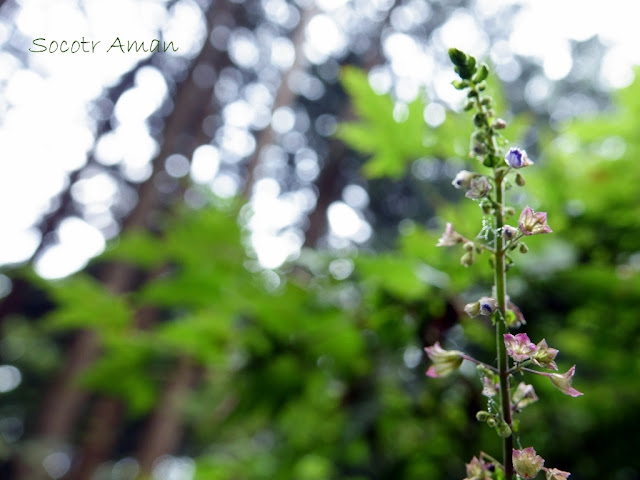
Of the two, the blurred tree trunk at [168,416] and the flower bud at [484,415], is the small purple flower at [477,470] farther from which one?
the blurred tree trunk at [168,416]

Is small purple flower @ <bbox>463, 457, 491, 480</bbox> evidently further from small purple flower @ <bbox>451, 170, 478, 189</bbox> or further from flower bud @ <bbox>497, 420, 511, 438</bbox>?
small purple flower @ <bbox>451, 170, 478, 189</bbox>

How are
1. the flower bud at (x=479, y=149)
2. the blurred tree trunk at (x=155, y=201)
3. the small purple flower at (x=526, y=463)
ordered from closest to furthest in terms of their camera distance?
the small purple flower at (x=526, y=463), the flower bud at (x=479, y=149), the blurred tree trunk at (x=155, y=201)

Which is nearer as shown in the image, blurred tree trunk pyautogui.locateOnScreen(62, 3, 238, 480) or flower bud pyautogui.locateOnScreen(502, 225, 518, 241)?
flower bud pyautogui.locateOnScreen(502, 225, 518, 241)

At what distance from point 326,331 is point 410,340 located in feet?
0.71

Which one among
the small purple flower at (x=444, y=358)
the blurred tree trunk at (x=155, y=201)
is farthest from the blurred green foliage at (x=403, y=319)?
the blurred tree trunk at (x=155, y=201)

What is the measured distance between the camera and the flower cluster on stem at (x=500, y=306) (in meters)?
0.38

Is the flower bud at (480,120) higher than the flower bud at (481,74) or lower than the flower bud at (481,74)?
lower

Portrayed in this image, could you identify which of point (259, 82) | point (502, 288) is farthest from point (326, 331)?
point (259, 82)

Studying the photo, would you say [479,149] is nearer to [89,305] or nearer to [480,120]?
[480,120]

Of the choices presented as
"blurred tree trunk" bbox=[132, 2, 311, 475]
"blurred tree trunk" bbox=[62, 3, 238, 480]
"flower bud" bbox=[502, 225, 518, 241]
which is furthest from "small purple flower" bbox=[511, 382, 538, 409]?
"blurred tree trunk" bbox=[132, 2, 311, 475]

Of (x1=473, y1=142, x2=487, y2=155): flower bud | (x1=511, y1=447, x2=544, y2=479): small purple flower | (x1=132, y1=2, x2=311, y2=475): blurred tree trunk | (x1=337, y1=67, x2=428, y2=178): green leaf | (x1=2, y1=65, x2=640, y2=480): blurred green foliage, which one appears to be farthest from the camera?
(x1=132, y1=2, x2=311, y2=475): blurred tree trunk

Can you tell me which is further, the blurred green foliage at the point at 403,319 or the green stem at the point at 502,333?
the blurred green foliage at the point at 403,319

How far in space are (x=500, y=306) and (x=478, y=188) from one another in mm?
95

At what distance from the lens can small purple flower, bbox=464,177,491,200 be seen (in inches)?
17.0
